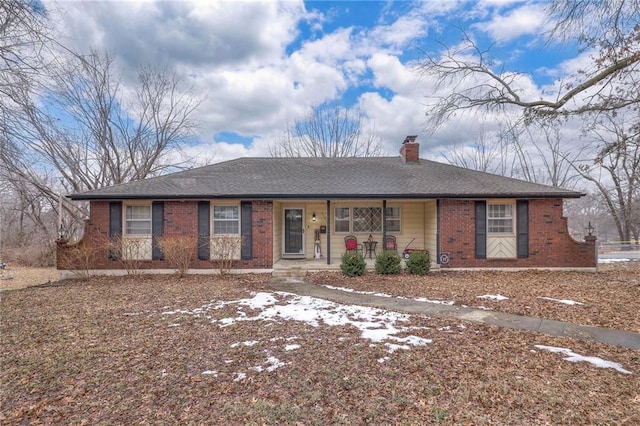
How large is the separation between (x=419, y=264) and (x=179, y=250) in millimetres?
7259

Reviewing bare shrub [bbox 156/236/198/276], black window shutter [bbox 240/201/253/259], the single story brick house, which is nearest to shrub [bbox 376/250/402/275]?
the single story brick house

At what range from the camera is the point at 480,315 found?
227 inches

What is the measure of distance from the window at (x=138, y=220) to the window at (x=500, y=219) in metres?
11.1

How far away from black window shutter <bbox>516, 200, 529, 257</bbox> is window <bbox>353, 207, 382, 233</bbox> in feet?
14.9

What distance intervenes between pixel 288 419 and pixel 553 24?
9.84 metres

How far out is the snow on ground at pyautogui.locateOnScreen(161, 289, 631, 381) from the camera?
4039 mm

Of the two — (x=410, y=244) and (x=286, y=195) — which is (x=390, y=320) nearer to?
(x=286, y=195)

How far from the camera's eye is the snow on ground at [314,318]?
4.04m

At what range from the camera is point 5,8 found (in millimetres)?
4391

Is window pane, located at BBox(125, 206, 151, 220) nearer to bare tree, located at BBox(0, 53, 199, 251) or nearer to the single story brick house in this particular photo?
the single story brick house

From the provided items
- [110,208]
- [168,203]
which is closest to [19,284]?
[110,208]

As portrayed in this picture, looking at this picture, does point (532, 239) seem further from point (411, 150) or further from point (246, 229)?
point (246, 229)

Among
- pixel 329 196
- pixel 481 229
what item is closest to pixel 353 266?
pixel 329 196

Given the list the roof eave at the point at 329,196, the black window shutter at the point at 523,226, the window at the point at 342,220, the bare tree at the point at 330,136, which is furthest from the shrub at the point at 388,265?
the bare tree at the point at 330,136
